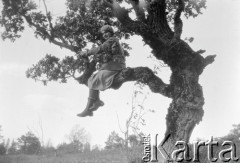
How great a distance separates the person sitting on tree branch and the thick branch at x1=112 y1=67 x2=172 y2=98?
0.76ft

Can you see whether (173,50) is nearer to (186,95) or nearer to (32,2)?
(186,95)

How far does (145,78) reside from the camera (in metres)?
6.53

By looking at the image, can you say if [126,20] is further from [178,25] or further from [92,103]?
[92,103]

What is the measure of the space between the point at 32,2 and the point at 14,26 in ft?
3.21

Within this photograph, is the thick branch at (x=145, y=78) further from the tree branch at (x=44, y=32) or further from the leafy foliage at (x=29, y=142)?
the leafy foliage at (x=29, y=142)

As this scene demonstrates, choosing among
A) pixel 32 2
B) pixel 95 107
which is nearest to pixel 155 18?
pixel 95 107

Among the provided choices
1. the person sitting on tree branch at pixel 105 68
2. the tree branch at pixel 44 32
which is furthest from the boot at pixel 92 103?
the tree branch at pixel 44 32

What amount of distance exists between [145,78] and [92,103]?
146 centimetres

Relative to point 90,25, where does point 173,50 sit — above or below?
below

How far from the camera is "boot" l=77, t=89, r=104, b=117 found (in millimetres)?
6957

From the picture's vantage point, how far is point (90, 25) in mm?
8578

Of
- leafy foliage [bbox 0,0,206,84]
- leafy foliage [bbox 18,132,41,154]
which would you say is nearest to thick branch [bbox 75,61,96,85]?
leafy foliage [bbox 0,0,206,84]

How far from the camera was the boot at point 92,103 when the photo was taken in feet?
22.8

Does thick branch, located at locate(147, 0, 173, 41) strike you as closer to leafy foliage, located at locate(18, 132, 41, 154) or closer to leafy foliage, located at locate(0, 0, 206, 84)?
leafy foliage, located at locate(0, 0, 206, 84)
